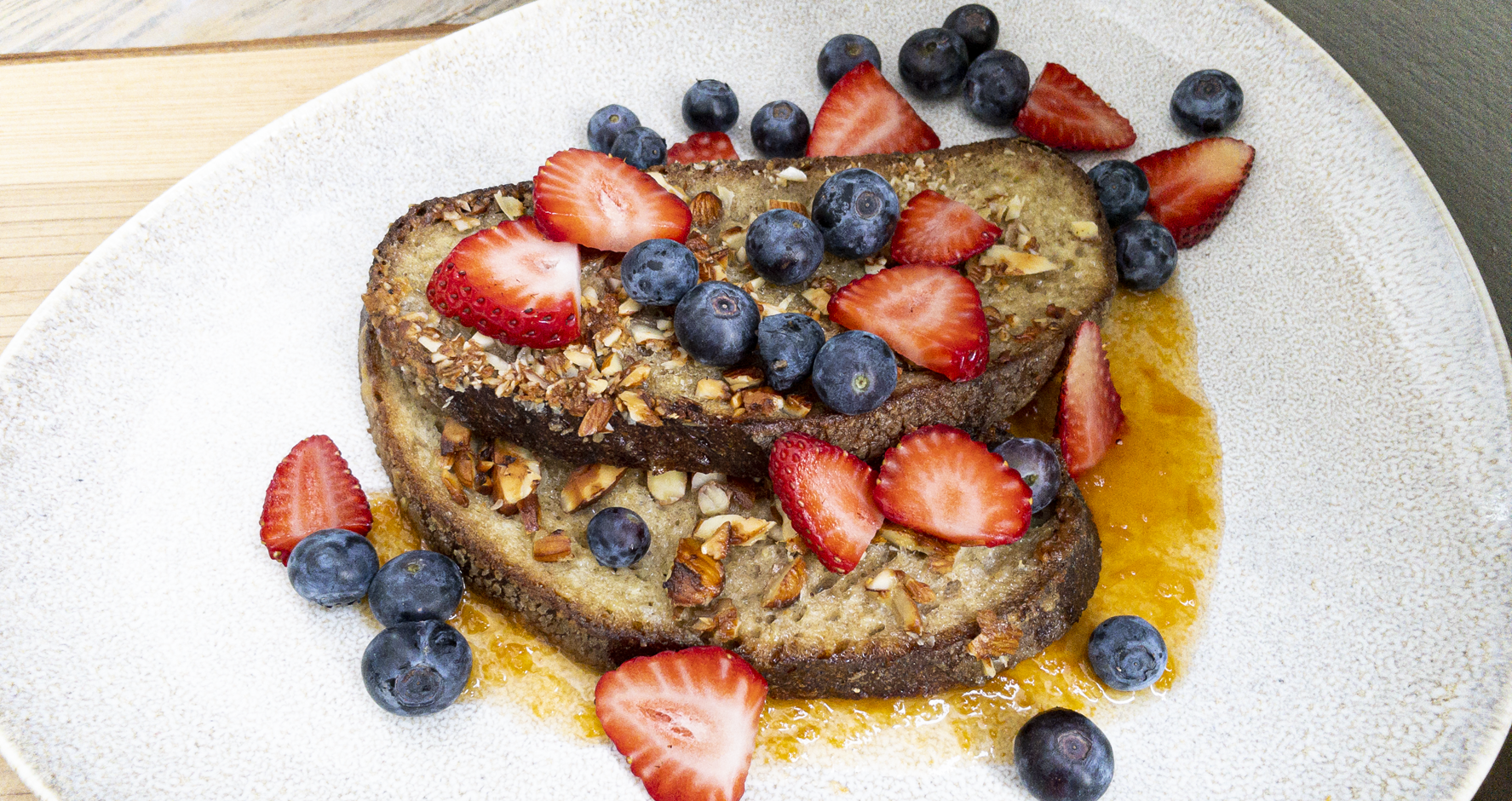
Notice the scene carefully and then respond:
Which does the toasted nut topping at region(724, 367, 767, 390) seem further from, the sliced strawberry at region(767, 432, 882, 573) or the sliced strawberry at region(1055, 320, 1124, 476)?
the sliced strawberry at region(1055, 320, 1124, 476)

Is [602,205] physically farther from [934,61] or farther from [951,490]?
[934,61]

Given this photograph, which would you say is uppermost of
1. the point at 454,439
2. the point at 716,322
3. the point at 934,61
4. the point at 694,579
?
the point at 934,61

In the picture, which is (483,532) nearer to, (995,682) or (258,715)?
(258,715)

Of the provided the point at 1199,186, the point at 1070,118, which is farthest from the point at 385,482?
the point at 1199,186

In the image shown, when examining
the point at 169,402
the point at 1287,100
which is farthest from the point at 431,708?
the point at 1287,100

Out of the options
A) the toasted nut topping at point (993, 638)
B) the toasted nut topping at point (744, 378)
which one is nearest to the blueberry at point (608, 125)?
the toasted nut topping at point (744, 378)

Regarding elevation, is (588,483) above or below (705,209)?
below

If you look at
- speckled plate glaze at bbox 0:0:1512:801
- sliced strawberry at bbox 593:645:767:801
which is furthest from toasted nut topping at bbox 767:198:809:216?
sliced strawberry at bbox 593:645:767:801
